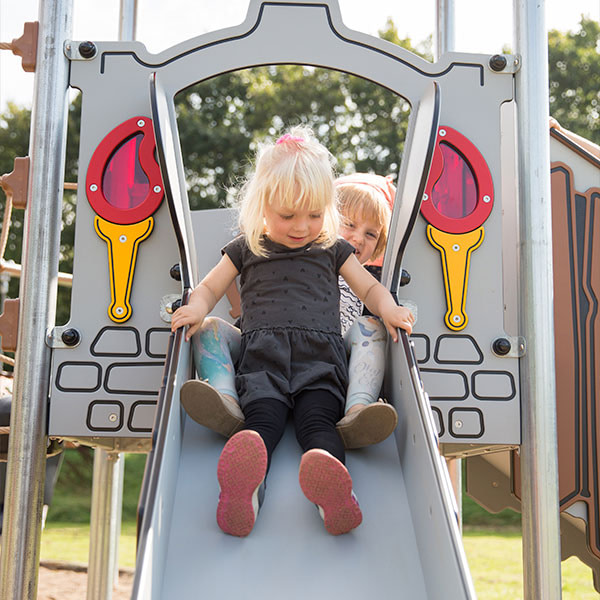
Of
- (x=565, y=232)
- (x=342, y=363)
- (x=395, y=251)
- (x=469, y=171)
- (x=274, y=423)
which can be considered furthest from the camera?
(x=565, y=232)

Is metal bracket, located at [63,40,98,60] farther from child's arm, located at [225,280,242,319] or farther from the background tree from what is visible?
the background tree

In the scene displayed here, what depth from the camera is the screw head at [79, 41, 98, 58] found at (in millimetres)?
2965

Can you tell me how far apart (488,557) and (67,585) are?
385 cm

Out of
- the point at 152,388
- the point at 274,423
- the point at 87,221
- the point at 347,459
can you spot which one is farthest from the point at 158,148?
the point at 347,459

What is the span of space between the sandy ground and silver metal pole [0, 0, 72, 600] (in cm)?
298

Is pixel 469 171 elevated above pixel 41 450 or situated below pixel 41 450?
above

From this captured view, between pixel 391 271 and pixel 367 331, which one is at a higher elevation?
pixel 391 271

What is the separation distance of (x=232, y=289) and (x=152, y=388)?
0.89 m

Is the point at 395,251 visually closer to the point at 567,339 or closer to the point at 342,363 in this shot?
the point at 342,363

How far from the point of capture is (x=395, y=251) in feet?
9.22

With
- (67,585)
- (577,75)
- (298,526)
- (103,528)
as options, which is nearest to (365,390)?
(298,526)

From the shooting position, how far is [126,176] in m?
2.99

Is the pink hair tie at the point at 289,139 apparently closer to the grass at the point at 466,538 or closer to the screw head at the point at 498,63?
the screw head at the point at 498,63

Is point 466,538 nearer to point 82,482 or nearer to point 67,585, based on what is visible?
point 67,585
